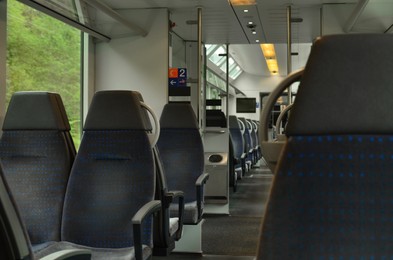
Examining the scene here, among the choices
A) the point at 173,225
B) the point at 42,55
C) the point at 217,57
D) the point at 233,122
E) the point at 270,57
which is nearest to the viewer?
the point at 173,225

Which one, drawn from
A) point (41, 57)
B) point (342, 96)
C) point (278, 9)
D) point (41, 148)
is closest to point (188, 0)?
point (278, 9)

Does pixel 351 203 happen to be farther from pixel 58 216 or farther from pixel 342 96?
pixel 58 216

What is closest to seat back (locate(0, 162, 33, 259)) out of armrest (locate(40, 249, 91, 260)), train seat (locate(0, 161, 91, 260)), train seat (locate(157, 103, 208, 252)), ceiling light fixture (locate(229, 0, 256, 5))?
train seat (locate(0, 161, 91, 260))

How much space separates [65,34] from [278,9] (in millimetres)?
2589

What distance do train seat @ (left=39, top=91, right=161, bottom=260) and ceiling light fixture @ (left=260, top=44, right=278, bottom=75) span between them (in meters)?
9.12

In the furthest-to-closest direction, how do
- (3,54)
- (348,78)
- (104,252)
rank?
(3,54), (104,252), (348,78)

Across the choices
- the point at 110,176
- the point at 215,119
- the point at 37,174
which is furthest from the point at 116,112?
the point at 215,119

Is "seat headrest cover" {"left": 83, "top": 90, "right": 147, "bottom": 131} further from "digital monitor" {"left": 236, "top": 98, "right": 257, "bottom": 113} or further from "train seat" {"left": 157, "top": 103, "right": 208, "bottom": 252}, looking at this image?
"digital monitor" {"left": 236, "top": 98, "right": 257, "bottom": 113}

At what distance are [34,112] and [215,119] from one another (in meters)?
4.06

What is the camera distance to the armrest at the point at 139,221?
234cm

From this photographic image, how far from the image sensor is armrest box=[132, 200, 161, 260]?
2338 millimetres

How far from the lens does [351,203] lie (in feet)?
3.54

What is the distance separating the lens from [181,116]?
14.4ft

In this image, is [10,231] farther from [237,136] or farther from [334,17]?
[237,136]
